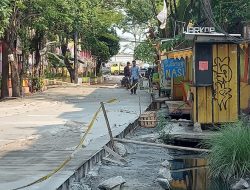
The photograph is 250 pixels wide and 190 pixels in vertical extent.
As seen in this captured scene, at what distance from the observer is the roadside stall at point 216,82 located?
14021mm

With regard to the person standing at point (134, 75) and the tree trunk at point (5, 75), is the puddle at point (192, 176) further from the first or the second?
the tree trunk at point (5, 75)

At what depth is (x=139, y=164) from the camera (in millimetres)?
11219

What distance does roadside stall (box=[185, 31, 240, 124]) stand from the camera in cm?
1402

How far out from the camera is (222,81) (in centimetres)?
1414

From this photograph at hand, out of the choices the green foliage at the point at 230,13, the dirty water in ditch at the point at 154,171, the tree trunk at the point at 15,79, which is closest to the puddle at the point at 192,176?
the dirty water in ditch at the point at 154,171

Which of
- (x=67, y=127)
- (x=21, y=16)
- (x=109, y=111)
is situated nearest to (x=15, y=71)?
(x=21, y=16)

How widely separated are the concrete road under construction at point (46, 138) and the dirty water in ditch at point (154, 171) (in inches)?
21.1

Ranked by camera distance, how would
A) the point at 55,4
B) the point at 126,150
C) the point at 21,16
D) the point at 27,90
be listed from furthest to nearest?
the point at 27,90, the point at 21,16, the point at 55,4, the point at 126,150

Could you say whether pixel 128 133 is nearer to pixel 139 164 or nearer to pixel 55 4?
pixel 139 164

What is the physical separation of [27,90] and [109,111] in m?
15.1

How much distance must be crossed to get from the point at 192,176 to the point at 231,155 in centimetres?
192

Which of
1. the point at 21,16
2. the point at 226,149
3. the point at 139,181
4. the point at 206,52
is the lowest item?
the point at 139,181

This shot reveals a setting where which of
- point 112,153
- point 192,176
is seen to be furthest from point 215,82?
point 112,153

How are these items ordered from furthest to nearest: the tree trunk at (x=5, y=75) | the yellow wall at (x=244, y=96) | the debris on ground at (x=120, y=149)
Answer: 1. the tree trunk at (x=5, y=75)
2. the yellow wall at (x=244, y=96)
3. the debris on ground at (x=120, y=149)
